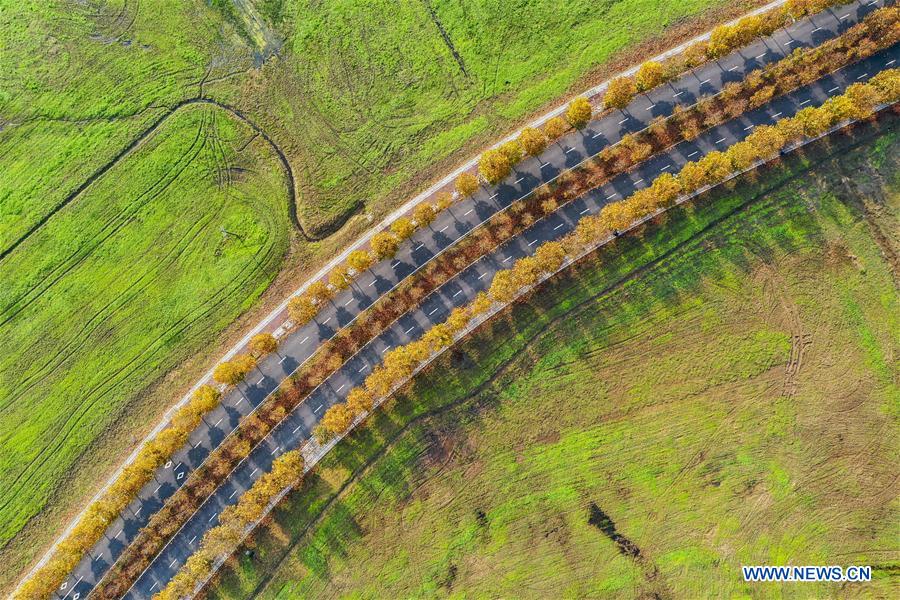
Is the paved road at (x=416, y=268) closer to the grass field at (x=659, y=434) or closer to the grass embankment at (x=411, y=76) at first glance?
the grass field at (x=659, y=434)

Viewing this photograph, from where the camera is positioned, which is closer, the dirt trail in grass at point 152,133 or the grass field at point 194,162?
the grass field at point 194,162

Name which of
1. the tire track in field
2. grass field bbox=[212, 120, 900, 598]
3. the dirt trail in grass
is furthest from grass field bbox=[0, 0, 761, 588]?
grass field bbox=[212, 120, 900, 598]

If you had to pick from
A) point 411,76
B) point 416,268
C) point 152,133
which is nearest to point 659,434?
point 416,268

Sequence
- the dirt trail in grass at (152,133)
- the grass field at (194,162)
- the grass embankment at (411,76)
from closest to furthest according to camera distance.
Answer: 1. the grass embankment at (411,76)
2. the grass field at (194,162)
3. the dirt trail in grass at (152,133)

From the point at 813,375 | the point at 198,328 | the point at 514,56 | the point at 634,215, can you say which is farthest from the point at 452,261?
the point at 813,375

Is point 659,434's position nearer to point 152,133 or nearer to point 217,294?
point 217,294

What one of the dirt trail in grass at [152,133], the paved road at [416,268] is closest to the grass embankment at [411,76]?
the dirt trail in grass at [152,133]

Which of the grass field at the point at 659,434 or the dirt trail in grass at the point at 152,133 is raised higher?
the dirt trail in grass at the point at 152,133
